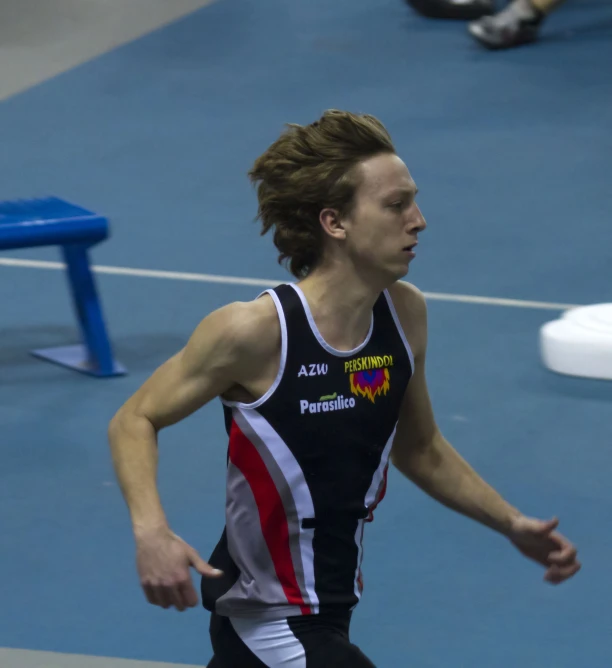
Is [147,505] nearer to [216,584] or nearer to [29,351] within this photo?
[216,584]

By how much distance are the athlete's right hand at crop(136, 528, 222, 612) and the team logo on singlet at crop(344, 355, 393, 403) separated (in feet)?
1.58

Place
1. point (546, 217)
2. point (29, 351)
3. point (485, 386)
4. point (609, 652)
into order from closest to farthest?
point (609, 652) → point (485, 386) → point (29, 351) → point (546, 217)

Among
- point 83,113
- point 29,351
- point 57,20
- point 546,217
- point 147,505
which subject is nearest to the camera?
point 147,505

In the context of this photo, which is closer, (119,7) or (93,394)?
(93,394)

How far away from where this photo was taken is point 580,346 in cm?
555

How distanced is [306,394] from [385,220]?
36 cm

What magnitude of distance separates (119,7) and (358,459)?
9844 mm

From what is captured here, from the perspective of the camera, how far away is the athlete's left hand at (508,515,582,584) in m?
2.82

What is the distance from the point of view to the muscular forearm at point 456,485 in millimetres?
2877

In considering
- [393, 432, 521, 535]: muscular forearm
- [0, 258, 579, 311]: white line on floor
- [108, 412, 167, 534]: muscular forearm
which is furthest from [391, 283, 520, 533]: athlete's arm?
[0, 258, 579, 311]: white line on floor

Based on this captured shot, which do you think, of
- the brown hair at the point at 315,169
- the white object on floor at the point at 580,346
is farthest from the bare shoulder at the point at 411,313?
the white object on floor at the point at 580,346

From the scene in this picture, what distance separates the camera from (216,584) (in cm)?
273

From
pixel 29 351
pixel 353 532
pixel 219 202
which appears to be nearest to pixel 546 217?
pixel 219 202

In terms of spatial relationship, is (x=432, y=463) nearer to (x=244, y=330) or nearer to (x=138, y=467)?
(x=244, y=330)
